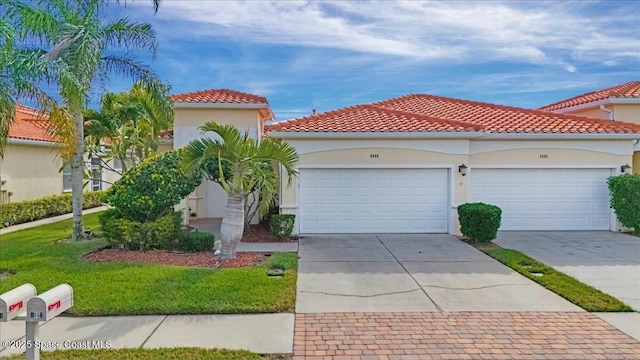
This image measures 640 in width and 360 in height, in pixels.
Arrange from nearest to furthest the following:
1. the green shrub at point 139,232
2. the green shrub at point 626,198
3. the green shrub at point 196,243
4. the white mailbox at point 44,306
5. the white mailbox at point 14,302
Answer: the white mailbox at point 14,302 < the white mailbox at point 44,306 < the green shrub at point 139,232 < the green shrub at point 196,243 < the green shrub at point 626,198

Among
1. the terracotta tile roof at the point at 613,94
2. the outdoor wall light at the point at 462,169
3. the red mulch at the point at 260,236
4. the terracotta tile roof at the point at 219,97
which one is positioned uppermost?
the terracotta tile roof at the point at 613,94

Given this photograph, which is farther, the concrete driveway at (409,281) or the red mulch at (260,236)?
the red mulch at (260,236)

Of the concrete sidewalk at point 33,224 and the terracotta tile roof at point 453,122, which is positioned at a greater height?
the terracotta tile roof at point 453,122

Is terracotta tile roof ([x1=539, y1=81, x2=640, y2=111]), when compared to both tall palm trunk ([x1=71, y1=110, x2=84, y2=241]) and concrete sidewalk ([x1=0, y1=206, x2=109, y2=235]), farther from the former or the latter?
concrete sidewalk ([x1=0, y1=206, x2=109, y2=235])

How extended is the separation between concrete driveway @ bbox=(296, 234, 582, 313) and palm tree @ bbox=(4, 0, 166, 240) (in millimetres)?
6707

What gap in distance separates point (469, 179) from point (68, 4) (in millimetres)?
12962

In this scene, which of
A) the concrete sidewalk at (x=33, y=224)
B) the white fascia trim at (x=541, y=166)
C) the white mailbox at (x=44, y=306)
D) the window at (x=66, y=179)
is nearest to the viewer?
the white mailbox at (x=44, y=306)

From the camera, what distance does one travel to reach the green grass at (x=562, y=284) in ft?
21.5

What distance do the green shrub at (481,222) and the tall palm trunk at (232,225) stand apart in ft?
21.3

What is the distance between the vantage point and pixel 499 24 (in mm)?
12227

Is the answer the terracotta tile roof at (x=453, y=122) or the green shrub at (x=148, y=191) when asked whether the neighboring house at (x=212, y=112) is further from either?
the green shrub at (x=148, y=191)

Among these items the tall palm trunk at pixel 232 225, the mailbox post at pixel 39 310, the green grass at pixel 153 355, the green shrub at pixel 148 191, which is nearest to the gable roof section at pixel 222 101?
the green shrub at pixel 148 191

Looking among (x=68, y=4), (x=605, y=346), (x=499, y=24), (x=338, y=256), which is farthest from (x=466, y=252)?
(x=68, y=4)

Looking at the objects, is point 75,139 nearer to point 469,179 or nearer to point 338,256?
point 338,256
